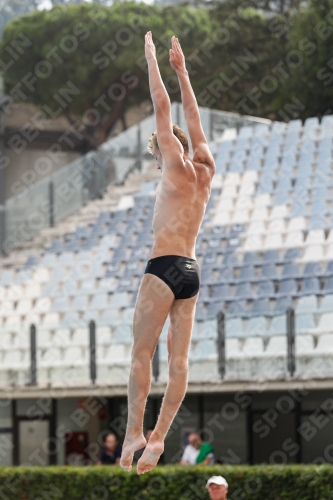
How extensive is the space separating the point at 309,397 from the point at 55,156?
2340 centimetres

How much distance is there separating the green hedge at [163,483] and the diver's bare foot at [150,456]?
644cm

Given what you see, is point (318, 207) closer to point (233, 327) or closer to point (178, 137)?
point (233, 327)

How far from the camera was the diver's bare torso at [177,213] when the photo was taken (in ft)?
17.8

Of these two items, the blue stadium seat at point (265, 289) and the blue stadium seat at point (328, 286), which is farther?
the blue stadium seat at point (265, 289)

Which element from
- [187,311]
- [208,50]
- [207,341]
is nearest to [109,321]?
[207,341]

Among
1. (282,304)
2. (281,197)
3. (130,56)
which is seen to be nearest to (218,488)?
(282,304)

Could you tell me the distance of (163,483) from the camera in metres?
12.5

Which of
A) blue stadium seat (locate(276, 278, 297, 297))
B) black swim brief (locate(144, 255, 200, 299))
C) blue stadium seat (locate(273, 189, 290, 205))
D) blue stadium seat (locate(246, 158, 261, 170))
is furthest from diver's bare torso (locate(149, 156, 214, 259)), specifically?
blue stadium seat (locate(246, 158, 261, 170))

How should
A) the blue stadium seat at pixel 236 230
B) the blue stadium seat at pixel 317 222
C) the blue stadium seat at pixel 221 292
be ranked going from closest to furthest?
the blue stadium seat at pixel 221 292, the blue stadium seat at pixel 317 222, the blue stadium seat at pixel 236 230

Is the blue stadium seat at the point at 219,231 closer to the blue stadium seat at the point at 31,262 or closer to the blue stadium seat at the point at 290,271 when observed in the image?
the blue stadium seat at the point at 290,271

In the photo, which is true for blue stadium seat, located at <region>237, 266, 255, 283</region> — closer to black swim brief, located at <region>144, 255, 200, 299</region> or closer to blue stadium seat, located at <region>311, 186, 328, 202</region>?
blue stadium seat, located at <region>311, 186, 328, 202</region>

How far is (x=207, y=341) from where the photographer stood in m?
14.2

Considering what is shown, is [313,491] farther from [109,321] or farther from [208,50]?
[208,50]

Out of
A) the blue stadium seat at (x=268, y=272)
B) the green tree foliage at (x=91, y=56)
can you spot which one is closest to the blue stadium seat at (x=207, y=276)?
the blue stadium seat at (x=268, y=272)
